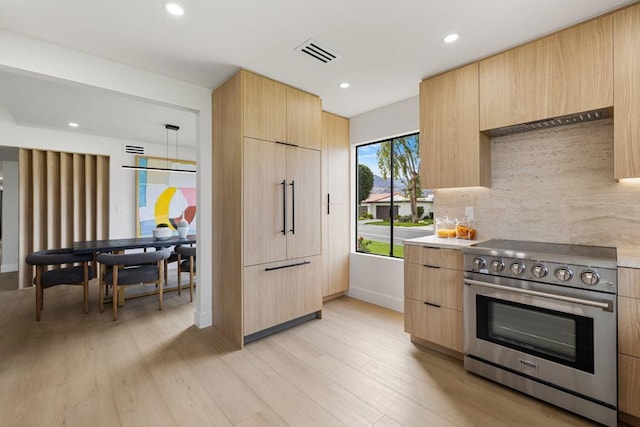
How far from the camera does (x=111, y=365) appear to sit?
2.36m

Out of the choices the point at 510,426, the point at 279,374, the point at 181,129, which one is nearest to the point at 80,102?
the point at 181,129

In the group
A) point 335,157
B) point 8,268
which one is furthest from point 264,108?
point 8,268

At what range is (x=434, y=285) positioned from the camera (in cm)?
249

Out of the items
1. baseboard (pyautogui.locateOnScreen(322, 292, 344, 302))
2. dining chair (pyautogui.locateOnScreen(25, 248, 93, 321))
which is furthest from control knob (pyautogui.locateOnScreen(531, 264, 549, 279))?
dining chair (pyautogui.locateOnScreen(25, 248, 93, 321))

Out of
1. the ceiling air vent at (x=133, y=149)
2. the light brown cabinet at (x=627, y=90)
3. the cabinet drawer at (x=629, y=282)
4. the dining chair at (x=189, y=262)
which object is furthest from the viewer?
the ceiling air vent at (x=133, y=149)

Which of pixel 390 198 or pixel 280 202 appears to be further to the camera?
pixel 390 198

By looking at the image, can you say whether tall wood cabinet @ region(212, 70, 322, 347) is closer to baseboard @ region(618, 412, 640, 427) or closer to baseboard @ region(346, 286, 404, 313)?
baseboard @ region(346, 286, 404, 313)

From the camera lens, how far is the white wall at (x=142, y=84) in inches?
86.1

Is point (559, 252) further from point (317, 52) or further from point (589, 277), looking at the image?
point (317, 52)

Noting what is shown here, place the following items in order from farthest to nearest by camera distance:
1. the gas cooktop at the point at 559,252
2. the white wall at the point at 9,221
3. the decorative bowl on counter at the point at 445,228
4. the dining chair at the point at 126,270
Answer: the white wall at the point at 9,221
the dining chair at the point at 126,270
the decorative bowl on counter at the point at 445,228
the gas cooktop at the point at 559,252

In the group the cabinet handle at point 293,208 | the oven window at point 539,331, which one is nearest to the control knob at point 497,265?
the oven window at point 539,331

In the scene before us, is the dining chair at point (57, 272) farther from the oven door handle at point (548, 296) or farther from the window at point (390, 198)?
the oven door handle at point (548, 296)

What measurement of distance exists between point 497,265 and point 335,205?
230 cm

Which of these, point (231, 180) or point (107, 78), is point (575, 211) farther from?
point (107, 78)
